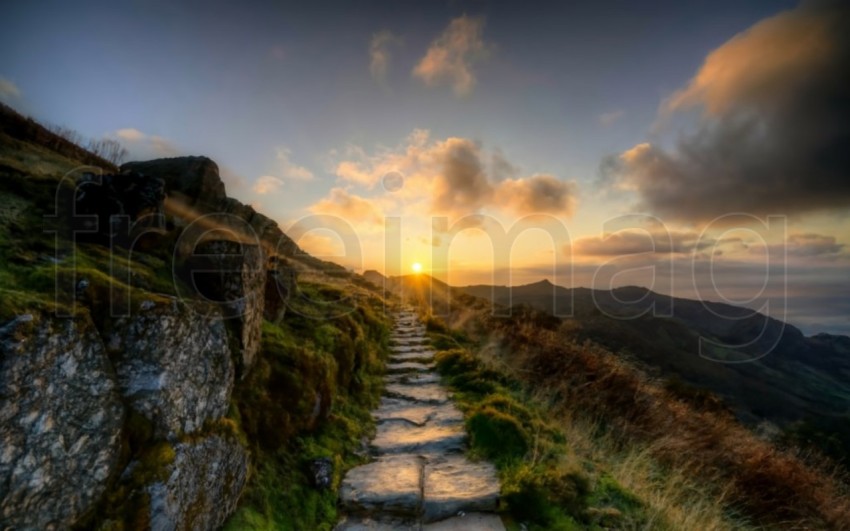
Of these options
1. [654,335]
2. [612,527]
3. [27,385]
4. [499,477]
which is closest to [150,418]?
[27,385]

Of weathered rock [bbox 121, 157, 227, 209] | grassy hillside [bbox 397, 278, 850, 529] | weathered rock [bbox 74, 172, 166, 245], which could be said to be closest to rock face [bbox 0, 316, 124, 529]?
weathered rock [bbox 74, 172, 166, 245]

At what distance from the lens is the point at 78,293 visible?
2623 millimetres

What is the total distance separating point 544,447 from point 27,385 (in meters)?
5.22

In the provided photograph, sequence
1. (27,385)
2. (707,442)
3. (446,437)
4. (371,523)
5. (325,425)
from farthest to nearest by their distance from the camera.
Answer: (707,442), (446,437), (325,425), (371,523), (27,385)

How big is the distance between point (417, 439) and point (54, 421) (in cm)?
437

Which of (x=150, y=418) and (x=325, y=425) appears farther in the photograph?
(x=325, y=425)

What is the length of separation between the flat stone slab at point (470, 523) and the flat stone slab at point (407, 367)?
18.8 feet

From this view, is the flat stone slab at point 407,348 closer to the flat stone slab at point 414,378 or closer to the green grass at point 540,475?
the flat stone slab at point 414,378

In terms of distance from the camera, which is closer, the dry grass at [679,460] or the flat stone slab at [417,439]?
the dry grass at [679,460]

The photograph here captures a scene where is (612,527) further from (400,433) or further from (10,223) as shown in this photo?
(10,223)

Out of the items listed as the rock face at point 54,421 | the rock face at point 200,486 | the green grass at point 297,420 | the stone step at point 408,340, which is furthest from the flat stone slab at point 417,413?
the stone step at point 408,340

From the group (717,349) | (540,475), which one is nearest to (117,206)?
(540,475)

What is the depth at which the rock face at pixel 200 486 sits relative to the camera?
8.23ft

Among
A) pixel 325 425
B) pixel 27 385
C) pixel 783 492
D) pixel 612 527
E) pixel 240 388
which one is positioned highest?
pixel 27 385
